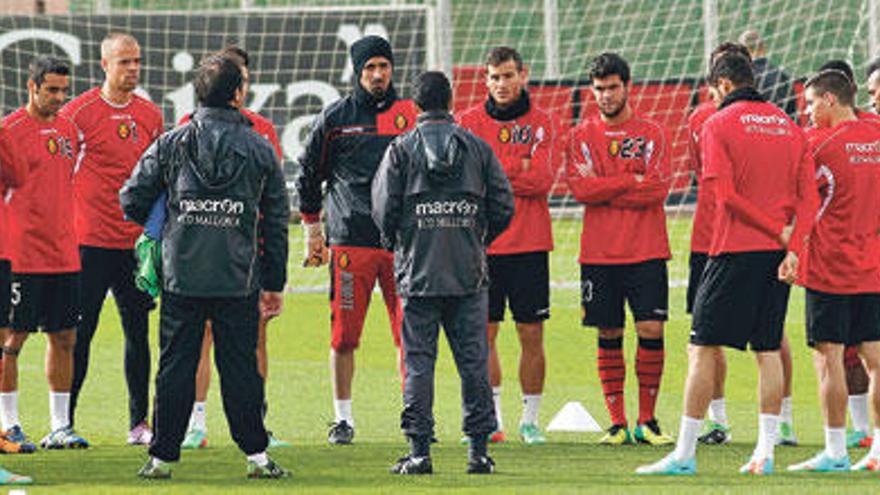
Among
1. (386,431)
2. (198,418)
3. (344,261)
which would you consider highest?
(344,261)

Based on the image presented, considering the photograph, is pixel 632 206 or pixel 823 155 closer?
pixel 823 155

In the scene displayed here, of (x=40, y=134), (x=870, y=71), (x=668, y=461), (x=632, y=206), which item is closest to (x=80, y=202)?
(x=40, y=134)

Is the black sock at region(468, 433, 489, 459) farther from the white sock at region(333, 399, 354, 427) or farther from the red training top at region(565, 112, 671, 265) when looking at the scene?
the red training top at region(565, 112, 671, 265)

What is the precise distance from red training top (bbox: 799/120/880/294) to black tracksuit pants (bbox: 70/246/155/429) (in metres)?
3.81

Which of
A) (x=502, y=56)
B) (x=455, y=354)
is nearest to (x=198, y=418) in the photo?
(x=455, y=354)

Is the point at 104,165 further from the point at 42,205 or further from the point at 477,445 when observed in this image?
the point at 477,445

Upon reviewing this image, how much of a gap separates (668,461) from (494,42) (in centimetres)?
2790

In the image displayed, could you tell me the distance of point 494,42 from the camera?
36.4 m

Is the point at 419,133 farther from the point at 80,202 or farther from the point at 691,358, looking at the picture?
the point at 80,202

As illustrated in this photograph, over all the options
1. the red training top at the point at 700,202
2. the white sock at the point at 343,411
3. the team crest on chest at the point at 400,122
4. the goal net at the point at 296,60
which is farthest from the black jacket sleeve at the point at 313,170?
the goal net at the point at 296,60

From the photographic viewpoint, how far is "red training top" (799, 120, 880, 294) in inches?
370

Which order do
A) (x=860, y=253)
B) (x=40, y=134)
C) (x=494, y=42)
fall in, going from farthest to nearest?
(x=494, y=42) < (x=40, y=134) < (x=860, y=253)

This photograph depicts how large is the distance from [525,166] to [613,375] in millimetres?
1313

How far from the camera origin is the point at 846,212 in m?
9.48
